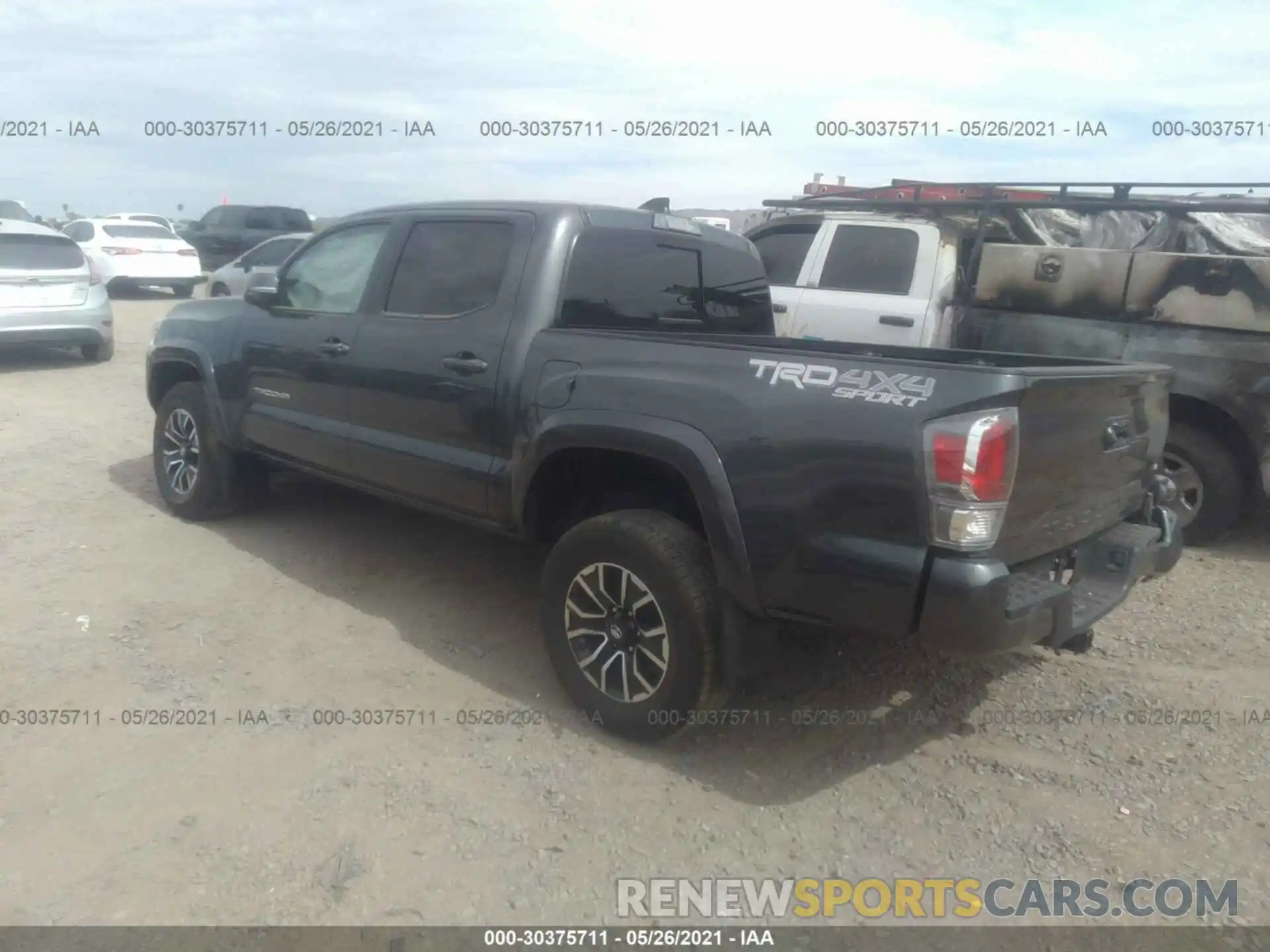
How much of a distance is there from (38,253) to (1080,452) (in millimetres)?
10953

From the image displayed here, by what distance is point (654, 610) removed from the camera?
3330 mm

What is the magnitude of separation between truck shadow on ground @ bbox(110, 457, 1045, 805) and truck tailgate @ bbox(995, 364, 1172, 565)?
0.85m

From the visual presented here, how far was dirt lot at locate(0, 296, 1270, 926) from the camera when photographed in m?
2.80

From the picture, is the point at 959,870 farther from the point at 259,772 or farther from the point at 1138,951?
the point at 259,772

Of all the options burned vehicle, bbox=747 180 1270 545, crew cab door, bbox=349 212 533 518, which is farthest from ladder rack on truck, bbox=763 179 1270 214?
crew cab door, bbox=349 212 533 518

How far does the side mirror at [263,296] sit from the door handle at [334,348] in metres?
0.55

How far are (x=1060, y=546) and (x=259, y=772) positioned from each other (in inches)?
106

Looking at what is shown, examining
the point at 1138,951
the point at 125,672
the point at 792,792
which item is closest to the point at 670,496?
the point at 792,792

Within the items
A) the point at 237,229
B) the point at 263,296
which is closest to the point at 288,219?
the point at 237,229

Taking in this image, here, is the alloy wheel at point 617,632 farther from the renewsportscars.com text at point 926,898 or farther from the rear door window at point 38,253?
the rear door window at point 38,253

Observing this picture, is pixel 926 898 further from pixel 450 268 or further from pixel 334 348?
pixel 334 348

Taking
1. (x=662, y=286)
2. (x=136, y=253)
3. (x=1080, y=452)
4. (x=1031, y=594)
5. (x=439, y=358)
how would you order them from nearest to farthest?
(x=1031, y=594)
(x=1080, y=452)
(x=439, y=358)
(x=662, y=286)
(x=136, y=253)

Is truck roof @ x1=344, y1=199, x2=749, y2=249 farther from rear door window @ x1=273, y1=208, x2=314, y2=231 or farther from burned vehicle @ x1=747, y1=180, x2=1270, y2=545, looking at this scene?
rear door window @ x1=273, y1=208, x2=314, y2=231

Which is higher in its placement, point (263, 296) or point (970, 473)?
point (263, 296)
